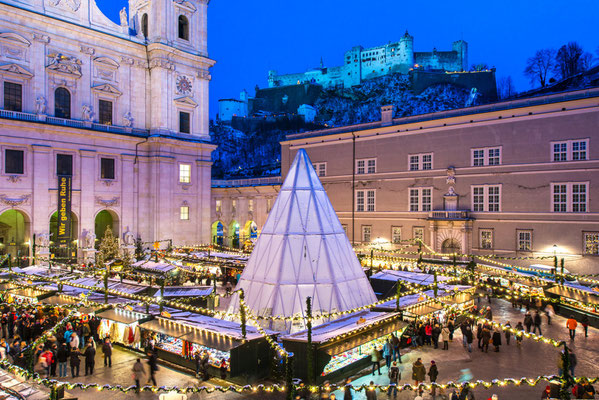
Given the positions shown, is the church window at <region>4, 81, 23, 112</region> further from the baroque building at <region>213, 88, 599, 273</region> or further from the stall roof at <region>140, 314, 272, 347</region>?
the stall roof at <region>140, 314, 272, 347</region>

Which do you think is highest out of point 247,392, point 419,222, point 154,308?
point 419,222

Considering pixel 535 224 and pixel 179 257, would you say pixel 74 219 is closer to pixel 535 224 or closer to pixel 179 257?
pixel 179 257

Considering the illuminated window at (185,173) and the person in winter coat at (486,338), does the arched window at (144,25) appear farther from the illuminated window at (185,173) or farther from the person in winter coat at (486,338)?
the person in winter coat at (486,338)

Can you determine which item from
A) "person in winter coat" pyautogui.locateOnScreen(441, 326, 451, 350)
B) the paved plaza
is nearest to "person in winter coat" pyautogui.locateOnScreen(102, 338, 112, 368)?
the paved plaza

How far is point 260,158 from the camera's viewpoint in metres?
110

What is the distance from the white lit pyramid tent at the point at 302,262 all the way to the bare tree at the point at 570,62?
225 feet

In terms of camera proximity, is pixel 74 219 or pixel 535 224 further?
pixel 74 219

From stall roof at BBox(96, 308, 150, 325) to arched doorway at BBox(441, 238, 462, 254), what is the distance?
2531 centimetres

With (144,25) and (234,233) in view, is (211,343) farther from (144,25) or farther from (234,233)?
(234,233)

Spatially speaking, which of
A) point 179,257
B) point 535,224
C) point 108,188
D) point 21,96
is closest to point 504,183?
point 535,224

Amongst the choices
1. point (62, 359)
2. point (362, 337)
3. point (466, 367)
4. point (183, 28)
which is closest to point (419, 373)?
point (362, 337)

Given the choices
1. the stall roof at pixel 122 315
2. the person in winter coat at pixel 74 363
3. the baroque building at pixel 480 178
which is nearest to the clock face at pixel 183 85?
the baroque building at pixel 480 178

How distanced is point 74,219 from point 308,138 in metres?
22.4

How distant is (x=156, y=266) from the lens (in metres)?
26.9
